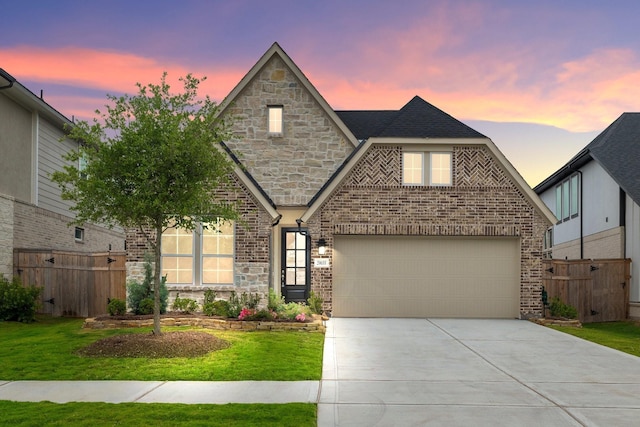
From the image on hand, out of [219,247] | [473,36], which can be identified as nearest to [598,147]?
[473,36]

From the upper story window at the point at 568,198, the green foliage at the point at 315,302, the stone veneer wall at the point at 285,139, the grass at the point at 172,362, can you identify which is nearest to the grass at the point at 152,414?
the grass at the point at 172,362

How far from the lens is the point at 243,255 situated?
17594mm

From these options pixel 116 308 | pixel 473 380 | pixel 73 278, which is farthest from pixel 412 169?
pixel 73 278

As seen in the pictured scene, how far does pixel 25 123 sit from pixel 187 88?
1156 centimetres

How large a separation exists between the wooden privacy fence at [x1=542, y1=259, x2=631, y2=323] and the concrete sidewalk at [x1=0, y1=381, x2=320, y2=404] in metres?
13.2

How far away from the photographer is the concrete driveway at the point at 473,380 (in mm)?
7516

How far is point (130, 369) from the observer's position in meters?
10.4

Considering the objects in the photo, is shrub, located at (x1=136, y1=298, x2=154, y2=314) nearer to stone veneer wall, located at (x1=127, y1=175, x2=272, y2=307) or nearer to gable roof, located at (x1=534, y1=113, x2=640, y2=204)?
stone veneer wall, located at (x1=127, y1=175, x2=272, y2=307)

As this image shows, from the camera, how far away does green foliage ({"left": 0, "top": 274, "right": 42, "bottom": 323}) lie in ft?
56.7

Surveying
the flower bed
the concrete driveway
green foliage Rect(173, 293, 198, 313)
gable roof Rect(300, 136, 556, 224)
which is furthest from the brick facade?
the concrete driveway

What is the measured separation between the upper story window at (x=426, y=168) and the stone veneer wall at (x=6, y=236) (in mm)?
12648

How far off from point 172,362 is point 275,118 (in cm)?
1200

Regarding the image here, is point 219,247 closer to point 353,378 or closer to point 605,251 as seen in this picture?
point 353,378

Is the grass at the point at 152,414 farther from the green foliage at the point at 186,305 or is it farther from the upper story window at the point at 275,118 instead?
the upper story window at the point at 275,118
